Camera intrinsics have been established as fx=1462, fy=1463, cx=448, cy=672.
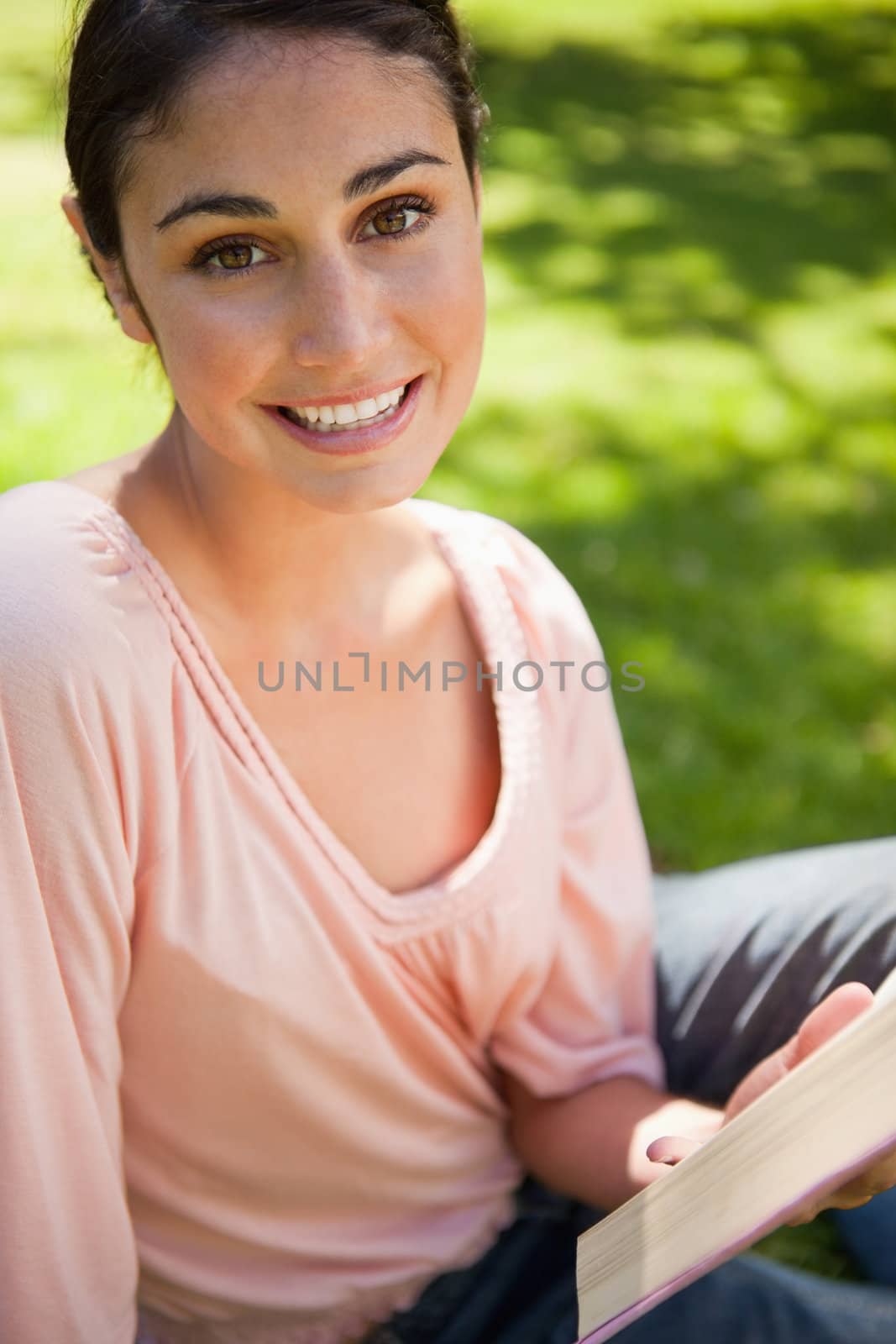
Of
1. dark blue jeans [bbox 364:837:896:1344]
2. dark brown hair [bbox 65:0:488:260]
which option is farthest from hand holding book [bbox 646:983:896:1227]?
dark brown hair [bbox 65:0:488:260]

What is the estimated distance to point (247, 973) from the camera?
159 cm

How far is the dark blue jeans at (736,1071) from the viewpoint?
1771mm

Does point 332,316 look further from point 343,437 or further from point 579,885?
point 579,885

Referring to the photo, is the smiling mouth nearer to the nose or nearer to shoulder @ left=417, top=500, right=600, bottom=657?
the nose

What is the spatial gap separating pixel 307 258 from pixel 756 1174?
0.93 m

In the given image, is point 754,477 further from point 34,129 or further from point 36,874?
point 34,129

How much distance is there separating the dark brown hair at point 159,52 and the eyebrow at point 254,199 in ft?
0.25

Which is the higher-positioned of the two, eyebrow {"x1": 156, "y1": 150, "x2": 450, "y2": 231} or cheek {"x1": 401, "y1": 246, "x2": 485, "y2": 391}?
eyebrow {"x1": 156, "y1": 150, "x2": 450, "y2": 231}

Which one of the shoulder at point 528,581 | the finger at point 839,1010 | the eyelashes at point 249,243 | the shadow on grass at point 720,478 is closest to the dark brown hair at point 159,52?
the eyelashes at point 249,243

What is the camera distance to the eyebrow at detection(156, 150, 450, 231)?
1392 millimetres

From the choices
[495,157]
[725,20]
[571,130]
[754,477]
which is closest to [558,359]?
[754,477]

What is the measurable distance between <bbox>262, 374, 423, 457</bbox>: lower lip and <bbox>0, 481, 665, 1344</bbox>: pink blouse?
23cm

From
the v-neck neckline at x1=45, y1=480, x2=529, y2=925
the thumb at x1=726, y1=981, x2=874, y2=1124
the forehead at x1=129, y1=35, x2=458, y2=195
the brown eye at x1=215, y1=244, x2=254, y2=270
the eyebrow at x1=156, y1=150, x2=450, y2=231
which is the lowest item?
Answer: the thumb at x1=726, y1=981, x2=874, y2=1124

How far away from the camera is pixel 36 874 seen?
1.45m
